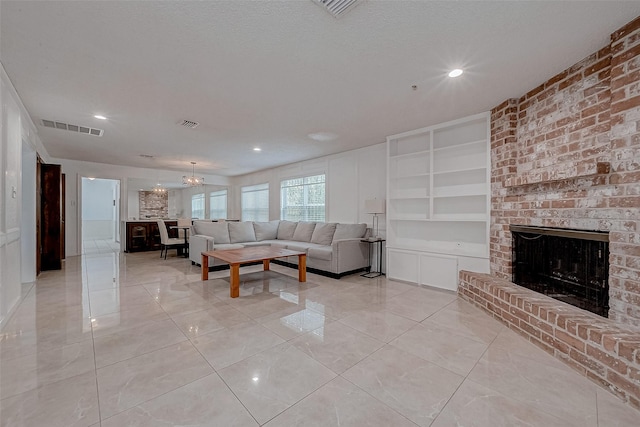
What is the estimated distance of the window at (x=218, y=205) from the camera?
9.41 metres

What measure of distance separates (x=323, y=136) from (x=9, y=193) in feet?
12.6

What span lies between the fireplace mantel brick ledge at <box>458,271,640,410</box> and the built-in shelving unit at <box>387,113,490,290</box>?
2.78ft

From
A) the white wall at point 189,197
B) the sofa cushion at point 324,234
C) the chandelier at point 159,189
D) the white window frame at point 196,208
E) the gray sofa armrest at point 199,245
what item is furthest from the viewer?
the white window frame at point 196,208

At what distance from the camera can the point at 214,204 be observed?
9.42 meters

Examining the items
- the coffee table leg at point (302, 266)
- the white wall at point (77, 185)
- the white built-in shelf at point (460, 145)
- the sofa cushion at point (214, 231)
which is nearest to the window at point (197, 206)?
the white wall at point (77, 185)

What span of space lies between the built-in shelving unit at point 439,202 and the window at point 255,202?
4.52 metres

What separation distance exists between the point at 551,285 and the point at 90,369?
4063mm

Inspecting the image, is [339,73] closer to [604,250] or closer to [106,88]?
[106,88]

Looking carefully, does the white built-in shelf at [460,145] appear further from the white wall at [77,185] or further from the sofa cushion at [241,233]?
the white wall at [77,185]

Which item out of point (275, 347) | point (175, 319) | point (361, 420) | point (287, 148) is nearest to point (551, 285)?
point (361, 420)

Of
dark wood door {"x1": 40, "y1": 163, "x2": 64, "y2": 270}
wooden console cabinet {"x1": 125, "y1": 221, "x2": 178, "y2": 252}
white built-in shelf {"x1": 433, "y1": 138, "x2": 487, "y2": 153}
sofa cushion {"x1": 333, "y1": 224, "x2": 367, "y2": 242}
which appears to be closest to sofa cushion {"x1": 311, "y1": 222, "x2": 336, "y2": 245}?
sofa cushion {"x1": 333, "y1": 224, "x2": 367, "y2": 242}

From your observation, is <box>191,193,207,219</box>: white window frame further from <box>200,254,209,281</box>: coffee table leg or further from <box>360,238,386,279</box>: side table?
<box>360,238,386,279</box>: side table

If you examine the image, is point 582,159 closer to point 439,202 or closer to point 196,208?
point 439,202

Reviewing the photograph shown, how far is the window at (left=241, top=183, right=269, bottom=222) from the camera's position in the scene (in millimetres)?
8086
